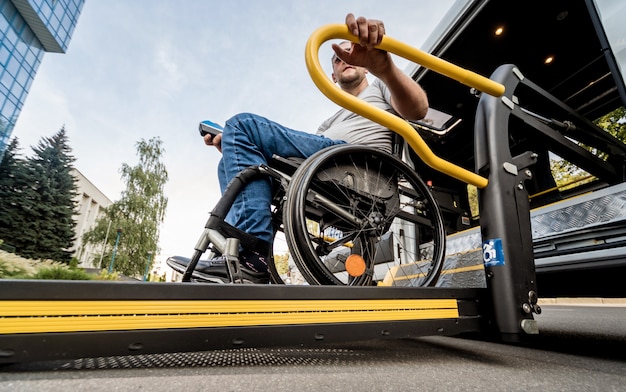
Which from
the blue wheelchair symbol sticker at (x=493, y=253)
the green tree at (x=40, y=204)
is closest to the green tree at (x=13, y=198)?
the green tree at (x=40, y=204)

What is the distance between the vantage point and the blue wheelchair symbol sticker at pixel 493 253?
1.09m

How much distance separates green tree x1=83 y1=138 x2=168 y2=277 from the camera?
62.1ft

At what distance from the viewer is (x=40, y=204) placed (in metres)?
19.6

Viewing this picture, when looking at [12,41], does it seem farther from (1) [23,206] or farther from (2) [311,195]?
(2) [311,195]

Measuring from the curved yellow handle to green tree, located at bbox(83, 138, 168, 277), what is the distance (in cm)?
2099

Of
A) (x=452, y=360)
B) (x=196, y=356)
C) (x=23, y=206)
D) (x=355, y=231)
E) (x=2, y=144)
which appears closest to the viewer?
(x=196, y=356)

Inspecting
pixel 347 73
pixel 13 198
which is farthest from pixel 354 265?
pixel 13 198

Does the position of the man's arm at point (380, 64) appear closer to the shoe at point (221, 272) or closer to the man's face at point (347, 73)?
the man's face at point (347, 73)

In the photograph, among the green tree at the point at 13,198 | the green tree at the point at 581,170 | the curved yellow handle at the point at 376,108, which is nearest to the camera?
the curved yellow handle at the point at 376,108

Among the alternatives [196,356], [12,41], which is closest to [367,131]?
[196,356]

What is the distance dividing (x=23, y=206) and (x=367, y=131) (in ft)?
83.0

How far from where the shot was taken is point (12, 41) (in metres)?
21.9

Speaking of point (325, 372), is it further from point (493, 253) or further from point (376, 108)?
point (376, 108)

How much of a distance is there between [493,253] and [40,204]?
25.8 metres
